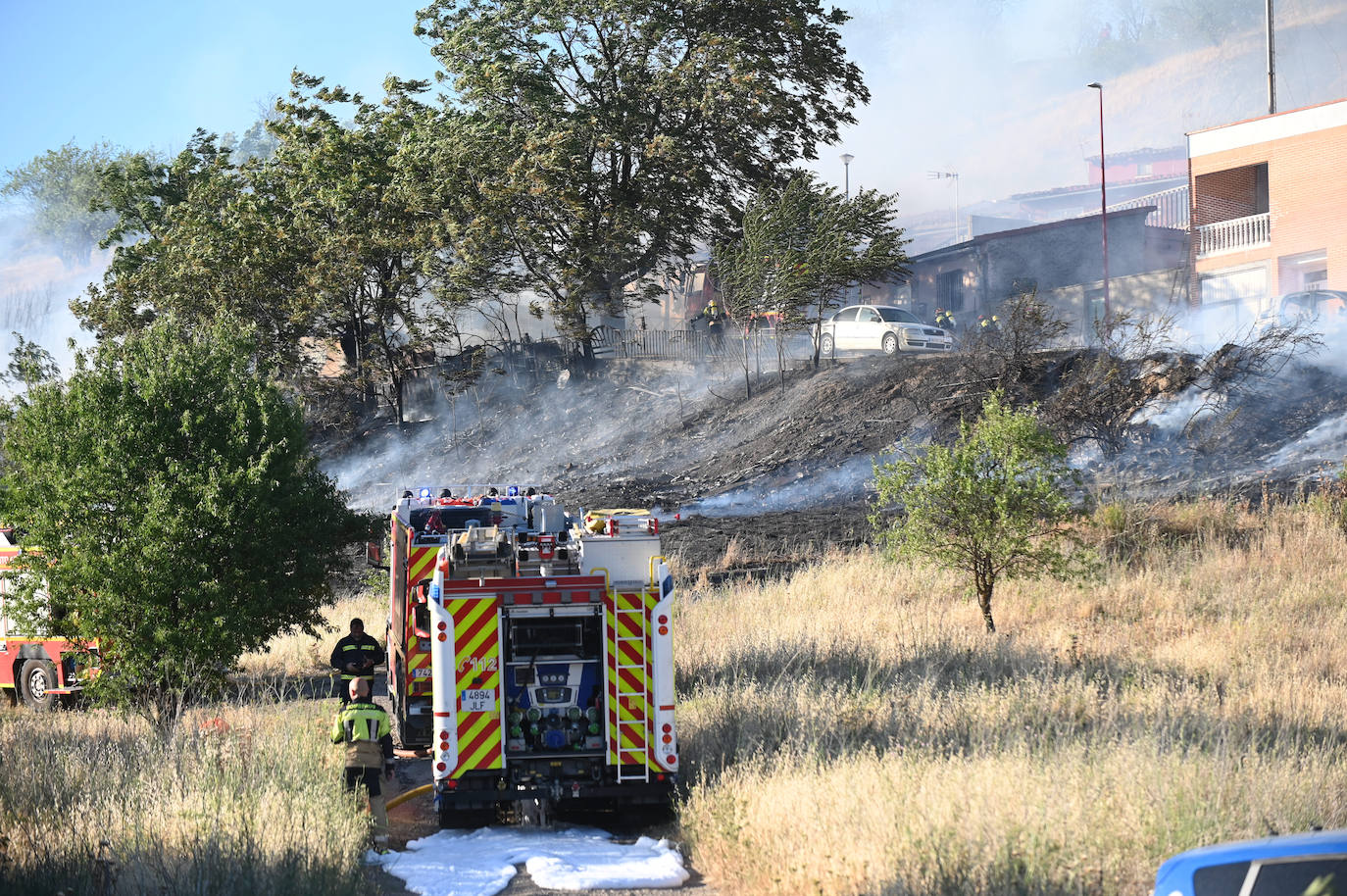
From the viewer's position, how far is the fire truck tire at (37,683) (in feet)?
57.4

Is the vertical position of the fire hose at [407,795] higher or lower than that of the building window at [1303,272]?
lower

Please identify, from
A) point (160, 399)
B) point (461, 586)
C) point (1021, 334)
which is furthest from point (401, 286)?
point (461, 586)

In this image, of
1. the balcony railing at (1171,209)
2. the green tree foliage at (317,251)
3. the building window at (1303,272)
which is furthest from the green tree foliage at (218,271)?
the balcony railing at (1171,209)

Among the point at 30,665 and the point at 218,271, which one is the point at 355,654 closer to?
the point at 30,665

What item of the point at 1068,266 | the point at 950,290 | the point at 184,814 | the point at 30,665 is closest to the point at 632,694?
the point at 184,814

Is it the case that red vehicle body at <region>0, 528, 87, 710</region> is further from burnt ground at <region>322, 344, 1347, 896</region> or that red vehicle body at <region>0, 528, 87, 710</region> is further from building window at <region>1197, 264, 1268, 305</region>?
building window at <region>1197, 264, 1268, 305</region>

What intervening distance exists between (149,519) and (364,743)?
5159 millimetres

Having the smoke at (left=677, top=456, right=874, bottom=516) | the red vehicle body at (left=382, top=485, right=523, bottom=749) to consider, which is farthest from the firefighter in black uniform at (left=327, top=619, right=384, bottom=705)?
the smoke at (left=677, top=456, right=874, bottom=516)

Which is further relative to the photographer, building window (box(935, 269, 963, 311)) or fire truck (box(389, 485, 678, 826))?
building window (box(935, 269, 963, 311))

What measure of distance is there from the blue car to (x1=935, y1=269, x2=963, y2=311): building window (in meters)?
51.7

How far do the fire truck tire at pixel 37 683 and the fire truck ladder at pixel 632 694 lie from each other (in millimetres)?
11024

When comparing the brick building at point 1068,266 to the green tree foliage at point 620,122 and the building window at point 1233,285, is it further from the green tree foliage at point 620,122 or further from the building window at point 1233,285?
the green tree foliage at point 620,122

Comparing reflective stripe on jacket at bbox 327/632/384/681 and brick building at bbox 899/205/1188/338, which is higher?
brick building at bbox 899/205/1188/338

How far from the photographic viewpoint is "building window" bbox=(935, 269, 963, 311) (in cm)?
5559
